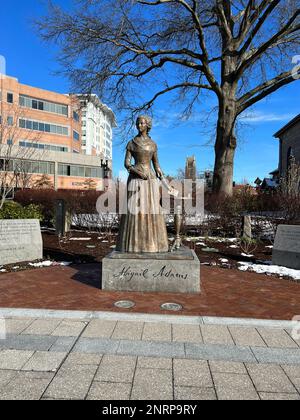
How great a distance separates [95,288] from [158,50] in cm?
1580

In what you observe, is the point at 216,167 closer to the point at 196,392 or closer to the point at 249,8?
the point at 249,8

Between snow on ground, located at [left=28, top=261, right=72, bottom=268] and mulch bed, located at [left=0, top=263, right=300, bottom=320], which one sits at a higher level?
snow on ground, located at [left=28, top=261, right=72, bottom=268]

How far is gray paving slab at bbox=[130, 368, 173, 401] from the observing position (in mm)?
2650

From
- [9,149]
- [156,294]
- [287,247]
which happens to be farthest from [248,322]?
[9,149]

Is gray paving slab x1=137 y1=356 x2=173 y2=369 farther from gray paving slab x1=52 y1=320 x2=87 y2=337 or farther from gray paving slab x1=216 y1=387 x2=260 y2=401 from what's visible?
gray paving slab x1=52 y1=320 x2=87 y2=337

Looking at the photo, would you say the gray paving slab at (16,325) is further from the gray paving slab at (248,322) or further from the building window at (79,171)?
the building window at (79,171)

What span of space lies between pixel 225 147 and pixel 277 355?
14.9m

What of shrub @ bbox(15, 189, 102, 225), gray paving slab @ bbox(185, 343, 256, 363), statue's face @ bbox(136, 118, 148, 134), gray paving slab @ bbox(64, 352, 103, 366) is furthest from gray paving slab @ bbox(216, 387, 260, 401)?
shrub @ bbox(15, 189, 102, 225)

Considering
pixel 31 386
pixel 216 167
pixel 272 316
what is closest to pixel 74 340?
pixel 31 386

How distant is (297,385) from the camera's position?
284 centimetres

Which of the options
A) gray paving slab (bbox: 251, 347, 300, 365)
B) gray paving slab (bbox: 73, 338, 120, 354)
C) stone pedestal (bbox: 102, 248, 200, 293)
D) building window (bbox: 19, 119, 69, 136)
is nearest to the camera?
gray paving slab (bbox: 251, 347, 300, 365)

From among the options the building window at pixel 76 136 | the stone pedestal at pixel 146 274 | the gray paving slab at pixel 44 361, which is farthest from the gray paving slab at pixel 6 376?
the building window at pixel 76 136

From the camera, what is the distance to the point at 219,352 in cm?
343

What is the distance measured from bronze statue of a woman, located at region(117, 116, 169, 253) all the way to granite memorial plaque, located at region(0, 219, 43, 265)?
3.12 m
